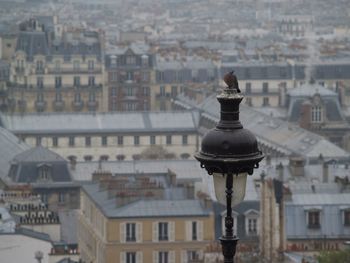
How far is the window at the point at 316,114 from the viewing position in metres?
77.8

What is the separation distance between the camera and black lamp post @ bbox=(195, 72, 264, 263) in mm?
11516

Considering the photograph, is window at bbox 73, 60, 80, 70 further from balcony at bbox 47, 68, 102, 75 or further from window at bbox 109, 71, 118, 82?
window at bbox 109, 71, 118, 82

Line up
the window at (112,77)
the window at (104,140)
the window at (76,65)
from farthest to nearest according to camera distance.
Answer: the window at (112,77)
the window at (76,65)
the window at (104,140)

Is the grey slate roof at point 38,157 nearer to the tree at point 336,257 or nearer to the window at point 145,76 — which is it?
the tree at point 336,257

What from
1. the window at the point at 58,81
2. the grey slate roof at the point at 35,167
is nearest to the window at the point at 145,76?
the window at the point at 58,81

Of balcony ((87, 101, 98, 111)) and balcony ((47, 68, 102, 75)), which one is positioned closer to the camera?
balcony ((87, 101, 98, 111))

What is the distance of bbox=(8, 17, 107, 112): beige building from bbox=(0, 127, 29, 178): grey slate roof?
814 inches

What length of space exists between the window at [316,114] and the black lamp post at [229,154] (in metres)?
66.2

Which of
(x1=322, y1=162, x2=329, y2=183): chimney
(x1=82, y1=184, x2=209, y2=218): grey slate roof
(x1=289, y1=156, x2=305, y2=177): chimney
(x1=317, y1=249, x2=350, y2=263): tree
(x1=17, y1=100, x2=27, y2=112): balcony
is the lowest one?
(x1=17, y1=100, x2=27, y2=112): balcony

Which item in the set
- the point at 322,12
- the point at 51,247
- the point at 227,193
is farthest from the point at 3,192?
the point at 322,12

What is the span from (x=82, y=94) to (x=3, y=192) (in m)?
43.7

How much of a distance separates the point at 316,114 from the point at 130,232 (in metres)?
34.6

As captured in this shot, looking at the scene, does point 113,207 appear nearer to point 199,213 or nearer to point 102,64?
point 199,213

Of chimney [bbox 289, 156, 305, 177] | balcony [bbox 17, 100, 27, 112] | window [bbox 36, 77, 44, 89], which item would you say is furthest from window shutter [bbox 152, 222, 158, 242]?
window [bbox 36, 77, 44, 89]
